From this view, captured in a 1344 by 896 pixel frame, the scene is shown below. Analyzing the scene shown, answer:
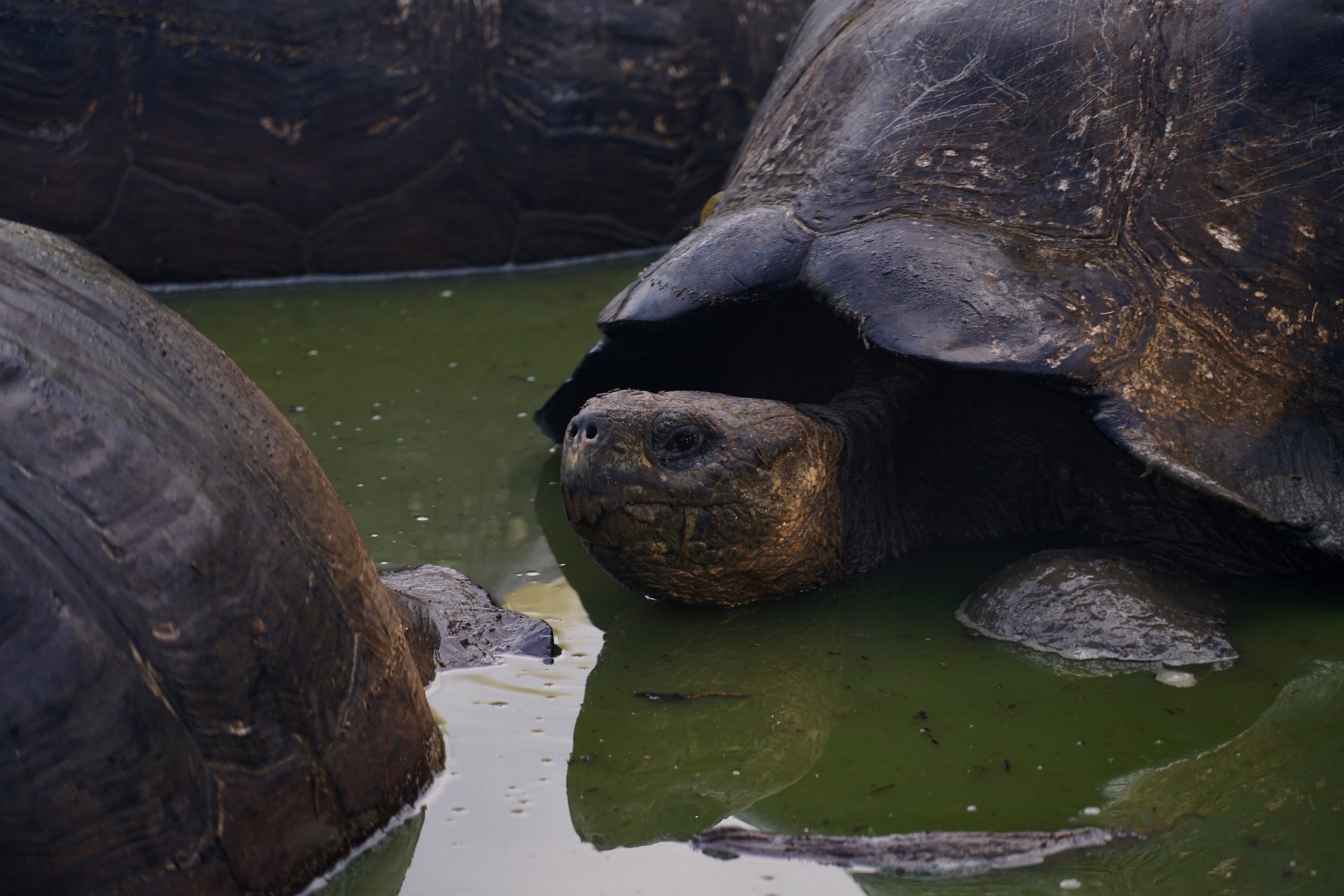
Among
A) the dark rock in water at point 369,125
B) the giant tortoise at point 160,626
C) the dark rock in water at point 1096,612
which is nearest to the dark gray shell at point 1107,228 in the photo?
the dark rock in water at point 1096,612

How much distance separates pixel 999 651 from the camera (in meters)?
2.44

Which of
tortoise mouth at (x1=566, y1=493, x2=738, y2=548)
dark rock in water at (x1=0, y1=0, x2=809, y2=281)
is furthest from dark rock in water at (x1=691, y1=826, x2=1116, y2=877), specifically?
dark rock in water at (x1=0, y1=0, x2=809, y2=281)

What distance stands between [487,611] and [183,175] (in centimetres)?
320

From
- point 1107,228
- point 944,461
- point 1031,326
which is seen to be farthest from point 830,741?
point 1107,228

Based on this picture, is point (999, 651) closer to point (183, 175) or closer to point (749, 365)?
point (749, 365)

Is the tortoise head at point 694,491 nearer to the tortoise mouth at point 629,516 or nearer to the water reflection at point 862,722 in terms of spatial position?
the tortoise mouth at point 629,516

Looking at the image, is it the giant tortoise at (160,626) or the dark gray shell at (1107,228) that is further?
the dark gray shell at (1107,228)

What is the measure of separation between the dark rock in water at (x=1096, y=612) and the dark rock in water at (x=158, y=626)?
122 centimetres

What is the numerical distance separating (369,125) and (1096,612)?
3684mm

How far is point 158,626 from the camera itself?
1.50 metres

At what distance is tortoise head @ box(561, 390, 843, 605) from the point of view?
8.10ft

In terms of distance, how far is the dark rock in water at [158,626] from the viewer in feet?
4.71

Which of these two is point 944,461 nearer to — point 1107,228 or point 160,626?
point 1107,228

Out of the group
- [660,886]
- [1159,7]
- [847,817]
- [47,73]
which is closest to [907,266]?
[1159,7]
